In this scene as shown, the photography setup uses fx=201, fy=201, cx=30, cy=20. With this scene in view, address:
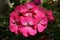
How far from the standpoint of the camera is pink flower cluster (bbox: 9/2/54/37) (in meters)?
0.79

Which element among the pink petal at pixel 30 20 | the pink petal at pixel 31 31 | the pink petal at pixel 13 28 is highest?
the pink petal at pixel 30 20

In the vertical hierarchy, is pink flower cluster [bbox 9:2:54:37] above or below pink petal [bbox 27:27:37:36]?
above

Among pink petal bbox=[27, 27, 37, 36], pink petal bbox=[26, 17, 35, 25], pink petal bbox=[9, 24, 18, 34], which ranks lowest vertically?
pink petal bbox=[27, 27, 37, 36]

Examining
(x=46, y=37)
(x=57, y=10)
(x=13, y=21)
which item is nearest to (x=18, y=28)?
(x=13, y=21)

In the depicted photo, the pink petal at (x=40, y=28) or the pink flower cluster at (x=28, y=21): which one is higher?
the pink flower cluster at (x=28, y=21)

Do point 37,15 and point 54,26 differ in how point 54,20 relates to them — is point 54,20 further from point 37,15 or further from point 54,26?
point 37,15

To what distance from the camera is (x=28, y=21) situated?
0.79 metres

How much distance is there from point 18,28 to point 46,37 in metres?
0.16

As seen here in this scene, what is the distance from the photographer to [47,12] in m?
0.90

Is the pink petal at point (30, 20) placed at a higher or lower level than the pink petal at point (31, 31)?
higher

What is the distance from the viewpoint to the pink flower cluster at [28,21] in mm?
790

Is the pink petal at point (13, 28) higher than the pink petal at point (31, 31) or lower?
higher

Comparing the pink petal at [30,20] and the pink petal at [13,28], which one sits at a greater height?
the pink petal at [30,20]

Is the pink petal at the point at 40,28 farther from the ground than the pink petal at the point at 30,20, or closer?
closer
